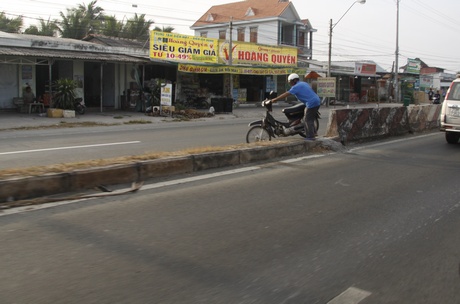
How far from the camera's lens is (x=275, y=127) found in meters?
10.8

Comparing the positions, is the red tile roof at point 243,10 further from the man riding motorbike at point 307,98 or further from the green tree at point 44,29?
the man riding motorbike at point 307,98

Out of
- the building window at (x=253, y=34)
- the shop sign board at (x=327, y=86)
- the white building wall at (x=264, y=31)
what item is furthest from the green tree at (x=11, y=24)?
the shop sign board at (x=327, y=86)

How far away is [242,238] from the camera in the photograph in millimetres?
4574

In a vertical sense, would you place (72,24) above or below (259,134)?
above

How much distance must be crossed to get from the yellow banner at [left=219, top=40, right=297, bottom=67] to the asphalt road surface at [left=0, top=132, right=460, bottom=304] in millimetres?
22829

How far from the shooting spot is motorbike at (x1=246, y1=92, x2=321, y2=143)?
10.7m

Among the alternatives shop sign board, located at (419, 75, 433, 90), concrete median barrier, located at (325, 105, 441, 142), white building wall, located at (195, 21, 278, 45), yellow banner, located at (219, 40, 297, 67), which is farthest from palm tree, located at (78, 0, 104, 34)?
shop sign board, located at (419, 75, 433, 90)

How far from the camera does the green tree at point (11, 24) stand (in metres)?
41.2

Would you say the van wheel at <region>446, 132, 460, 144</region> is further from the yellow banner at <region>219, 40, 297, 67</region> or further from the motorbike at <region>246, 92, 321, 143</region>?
the yellow banner at <region>219, 40, 297, 67</region>

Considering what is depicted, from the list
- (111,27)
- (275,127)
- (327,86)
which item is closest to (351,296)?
(275,127)

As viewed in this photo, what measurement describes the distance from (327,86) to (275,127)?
23.0m

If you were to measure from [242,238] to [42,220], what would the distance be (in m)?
2.23

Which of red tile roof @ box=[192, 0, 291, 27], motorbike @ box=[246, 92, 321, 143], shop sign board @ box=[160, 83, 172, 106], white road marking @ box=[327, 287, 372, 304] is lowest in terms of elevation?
white road marking @ box=[327, 287, 372, 304]

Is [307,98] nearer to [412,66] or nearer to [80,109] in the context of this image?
[80,109]
